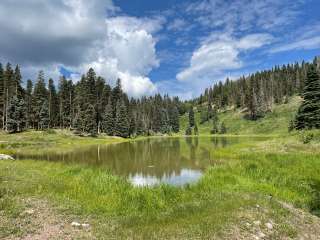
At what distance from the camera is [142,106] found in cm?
16850

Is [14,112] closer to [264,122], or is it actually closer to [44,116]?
[44,116]

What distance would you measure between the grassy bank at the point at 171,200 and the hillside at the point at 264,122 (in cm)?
9578

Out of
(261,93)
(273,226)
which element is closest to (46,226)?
(273,226)

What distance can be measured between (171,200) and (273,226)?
5.50m

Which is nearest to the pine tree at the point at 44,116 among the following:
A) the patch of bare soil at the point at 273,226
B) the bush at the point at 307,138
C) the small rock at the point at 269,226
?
the bush at the point at 307,138

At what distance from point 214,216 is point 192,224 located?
114 centimetres

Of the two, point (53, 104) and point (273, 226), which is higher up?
point (53, 104)

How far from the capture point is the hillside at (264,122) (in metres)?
120

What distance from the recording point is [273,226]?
35.6 ft

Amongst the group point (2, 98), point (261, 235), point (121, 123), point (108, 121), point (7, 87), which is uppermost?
point (7, 87)

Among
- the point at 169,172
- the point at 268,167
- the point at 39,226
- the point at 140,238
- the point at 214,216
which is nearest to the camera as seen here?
the point at 140,238

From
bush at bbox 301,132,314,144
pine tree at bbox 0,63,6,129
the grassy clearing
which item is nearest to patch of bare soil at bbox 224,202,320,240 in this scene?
bush at bbox 301,132,314,144

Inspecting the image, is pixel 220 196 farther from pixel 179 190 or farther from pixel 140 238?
pixel 140 238

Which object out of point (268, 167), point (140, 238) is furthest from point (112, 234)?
point (268, 167)
